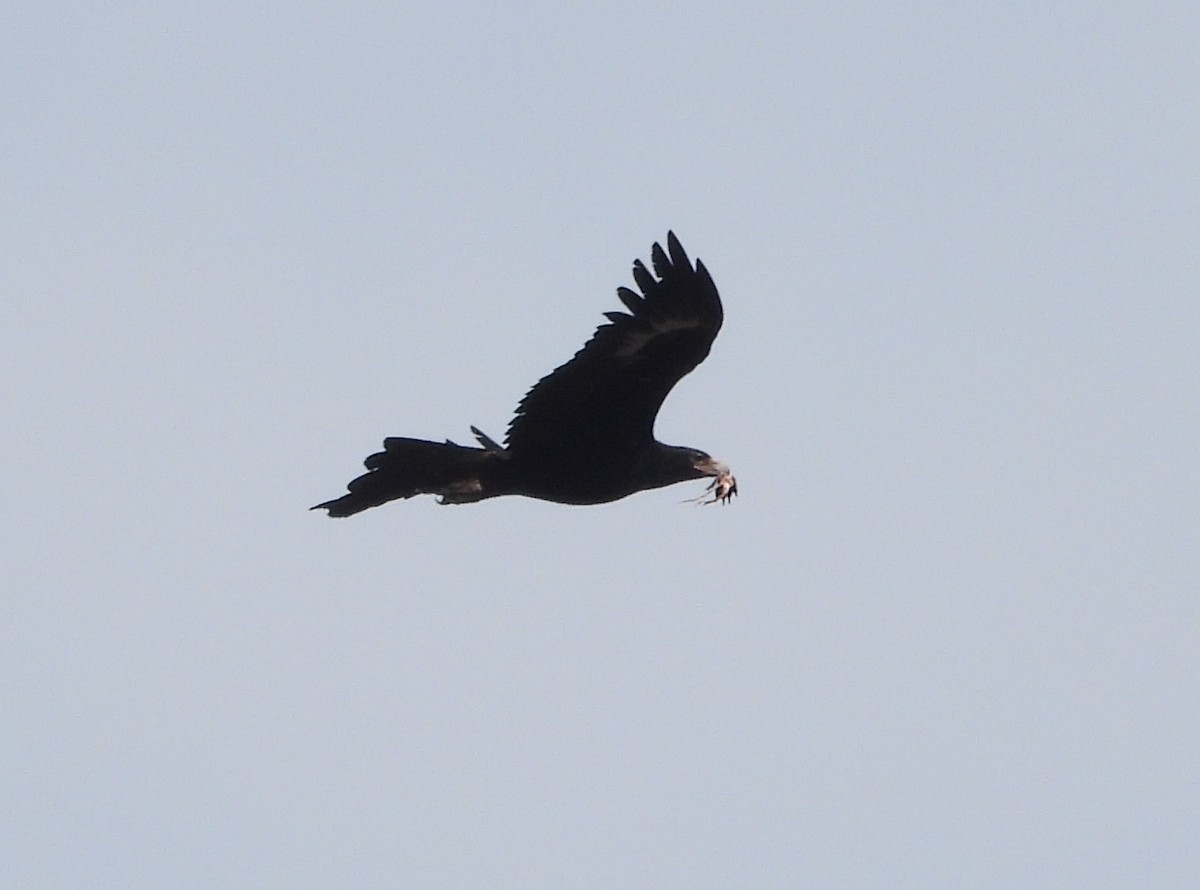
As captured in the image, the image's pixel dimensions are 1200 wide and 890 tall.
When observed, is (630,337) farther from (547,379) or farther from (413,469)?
(413,469)

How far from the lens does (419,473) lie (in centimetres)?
1684

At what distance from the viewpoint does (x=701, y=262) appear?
1574 cm

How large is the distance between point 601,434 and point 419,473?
1.06 metres

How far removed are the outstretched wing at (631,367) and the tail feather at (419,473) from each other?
31cm

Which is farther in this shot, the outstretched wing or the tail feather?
the tail feather

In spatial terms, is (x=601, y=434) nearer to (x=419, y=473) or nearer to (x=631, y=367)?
(x=631, y=367)

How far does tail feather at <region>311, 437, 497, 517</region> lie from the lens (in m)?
16.8

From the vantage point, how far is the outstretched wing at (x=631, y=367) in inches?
624

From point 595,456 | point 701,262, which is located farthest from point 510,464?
point 701,262

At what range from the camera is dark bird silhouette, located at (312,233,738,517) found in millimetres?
15938

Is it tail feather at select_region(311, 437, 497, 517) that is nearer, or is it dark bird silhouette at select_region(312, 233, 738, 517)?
dark bird silhouette at select_region(312, 233, 738, 517)

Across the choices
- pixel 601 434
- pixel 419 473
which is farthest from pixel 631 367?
pixel 419 473

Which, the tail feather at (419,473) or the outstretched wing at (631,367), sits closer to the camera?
the outstretched wing at (631,367)

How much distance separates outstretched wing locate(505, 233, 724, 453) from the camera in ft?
52.0
